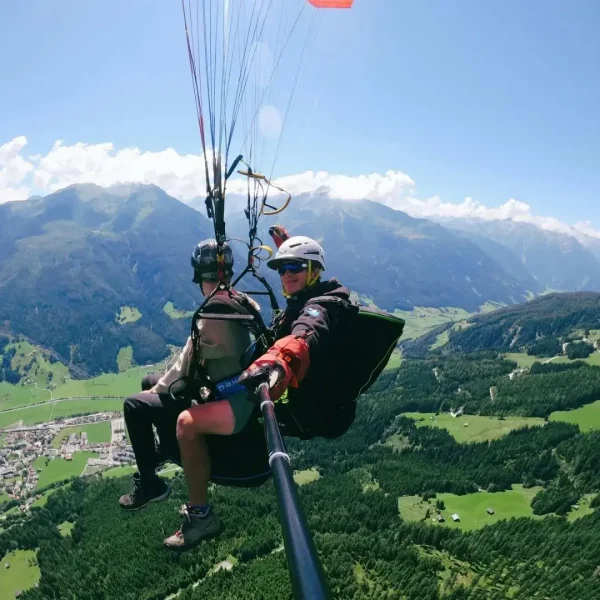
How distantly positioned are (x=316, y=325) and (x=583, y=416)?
154636mm

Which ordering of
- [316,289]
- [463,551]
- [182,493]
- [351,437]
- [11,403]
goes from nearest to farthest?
[316,289]
[463,551]
[182,493]
[351,437]
[11,403]

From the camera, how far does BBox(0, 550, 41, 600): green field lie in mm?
85512

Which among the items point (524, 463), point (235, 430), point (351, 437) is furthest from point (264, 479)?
point (351, 437)

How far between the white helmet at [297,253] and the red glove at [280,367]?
217 cm

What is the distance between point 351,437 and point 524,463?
162 ft

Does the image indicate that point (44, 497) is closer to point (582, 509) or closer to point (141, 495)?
point (582, 509)

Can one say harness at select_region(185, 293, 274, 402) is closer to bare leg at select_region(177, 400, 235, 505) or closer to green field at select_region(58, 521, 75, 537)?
bare leg at select_region(177, 400, 235, 505)

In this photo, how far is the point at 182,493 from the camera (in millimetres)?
103500

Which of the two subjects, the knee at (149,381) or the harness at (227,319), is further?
the knee at (149,381)

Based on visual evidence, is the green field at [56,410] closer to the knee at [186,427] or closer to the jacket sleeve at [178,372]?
the jacket sleeve at [178,372]

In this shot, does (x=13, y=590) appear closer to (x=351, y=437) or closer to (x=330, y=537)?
Answer: (x=330, y=537)

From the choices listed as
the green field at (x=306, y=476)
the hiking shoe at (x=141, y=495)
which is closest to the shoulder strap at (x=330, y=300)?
the hiking shoe at (x=141, y=495)

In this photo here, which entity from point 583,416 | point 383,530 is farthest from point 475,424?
point 383,530

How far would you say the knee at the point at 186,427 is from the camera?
22.3 feet
